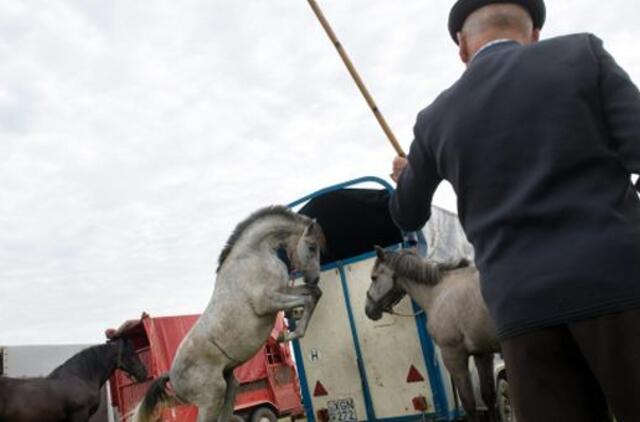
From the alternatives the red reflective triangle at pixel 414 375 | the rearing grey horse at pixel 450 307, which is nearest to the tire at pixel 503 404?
the rearing grey horse at pixel 450 307

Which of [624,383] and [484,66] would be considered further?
[484,66]

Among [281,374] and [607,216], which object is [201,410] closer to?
[607,216]

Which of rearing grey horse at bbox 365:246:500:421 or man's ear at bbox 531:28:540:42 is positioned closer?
man's ear at bbox 531:28:540:42

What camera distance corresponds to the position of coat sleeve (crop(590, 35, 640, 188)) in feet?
5.02

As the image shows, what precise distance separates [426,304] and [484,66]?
14.1 feet

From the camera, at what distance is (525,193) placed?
5.30ft

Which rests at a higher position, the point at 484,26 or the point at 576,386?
the point at 484,26

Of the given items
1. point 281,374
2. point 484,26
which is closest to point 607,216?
point 484,26

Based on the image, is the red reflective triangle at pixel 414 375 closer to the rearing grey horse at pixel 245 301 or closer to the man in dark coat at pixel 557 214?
the rearing grey horse at pixel 245 301

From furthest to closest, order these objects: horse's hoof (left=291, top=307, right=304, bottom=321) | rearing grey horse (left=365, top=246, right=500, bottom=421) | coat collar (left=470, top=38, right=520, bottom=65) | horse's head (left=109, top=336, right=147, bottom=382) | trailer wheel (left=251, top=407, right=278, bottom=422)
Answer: trailer wheel (left=251, top=407, right=278, bottom=422), horse's head (left=109, top=336, right=147, bottom=382), horse's hoof (left=291, top=307, right=304, bottom=321), rearing grey horse (left=365, top=246, right=500, bottom=421), coat collar (left=470, top=38, right=520, bottom=65)

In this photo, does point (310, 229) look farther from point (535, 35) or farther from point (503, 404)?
point (535, 35)

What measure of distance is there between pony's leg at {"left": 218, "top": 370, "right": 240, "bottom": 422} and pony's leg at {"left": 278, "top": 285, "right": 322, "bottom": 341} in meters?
0.87

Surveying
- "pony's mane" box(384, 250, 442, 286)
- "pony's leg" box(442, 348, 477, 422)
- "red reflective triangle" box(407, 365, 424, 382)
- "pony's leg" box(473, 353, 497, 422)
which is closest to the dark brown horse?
"red reflective triangle" box(407, 365, 424, 382)

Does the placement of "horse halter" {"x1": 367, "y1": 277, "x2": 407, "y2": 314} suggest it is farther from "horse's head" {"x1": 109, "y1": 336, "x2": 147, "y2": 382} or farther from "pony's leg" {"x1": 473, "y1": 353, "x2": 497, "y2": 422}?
"horse's head" {"x1": 109, "y1": 336, "x2": 147, "y2": 382}
